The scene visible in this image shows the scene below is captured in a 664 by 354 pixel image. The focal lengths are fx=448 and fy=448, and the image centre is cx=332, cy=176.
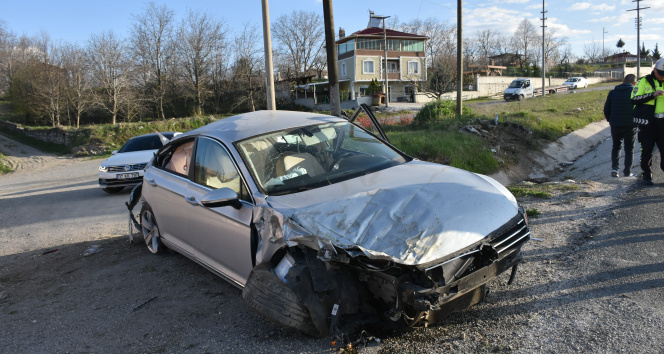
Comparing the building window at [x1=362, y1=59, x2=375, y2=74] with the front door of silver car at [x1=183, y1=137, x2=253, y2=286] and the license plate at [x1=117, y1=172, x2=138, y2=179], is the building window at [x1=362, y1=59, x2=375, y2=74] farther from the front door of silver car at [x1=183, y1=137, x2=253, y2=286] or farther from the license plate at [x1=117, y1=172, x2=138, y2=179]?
the front door of silver car at [x1=183, y1=137, x2=253, y2=286]

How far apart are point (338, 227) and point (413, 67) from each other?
2450 inches

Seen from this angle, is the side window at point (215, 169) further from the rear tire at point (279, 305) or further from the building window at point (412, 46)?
the building window at point (412, 46)

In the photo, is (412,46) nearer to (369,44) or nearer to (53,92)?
(369,44)

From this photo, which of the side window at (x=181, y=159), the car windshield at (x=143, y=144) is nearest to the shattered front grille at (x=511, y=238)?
the side window at (x=181, y=159)

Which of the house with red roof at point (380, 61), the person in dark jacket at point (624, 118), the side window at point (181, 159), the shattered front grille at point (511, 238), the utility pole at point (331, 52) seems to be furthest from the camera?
the house with red roof at point (380, 61)

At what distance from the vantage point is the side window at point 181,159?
16.5 ft

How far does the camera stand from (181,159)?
5.23m

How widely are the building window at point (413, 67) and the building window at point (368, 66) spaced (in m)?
5.69

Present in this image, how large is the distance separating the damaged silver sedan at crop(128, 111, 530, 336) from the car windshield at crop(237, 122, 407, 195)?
14 millimetres

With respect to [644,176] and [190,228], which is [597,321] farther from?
[644,176]

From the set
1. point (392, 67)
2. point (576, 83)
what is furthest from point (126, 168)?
point (576, 83)

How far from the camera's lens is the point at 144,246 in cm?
652

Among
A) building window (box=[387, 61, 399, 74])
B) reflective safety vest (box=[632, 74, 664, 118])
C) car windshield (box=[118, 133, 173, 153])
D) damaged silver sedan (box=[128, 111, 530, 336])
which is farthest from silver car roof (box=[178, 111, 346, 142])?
building window (box=[387, 61, 399, 74])

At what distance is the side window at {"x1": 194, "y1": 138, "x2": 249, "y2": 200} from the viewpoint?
13.4 ft
